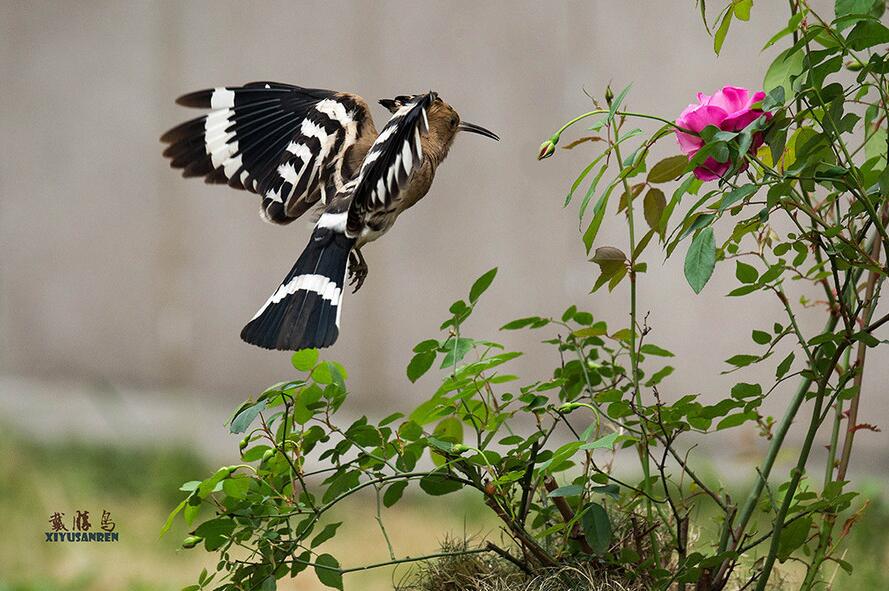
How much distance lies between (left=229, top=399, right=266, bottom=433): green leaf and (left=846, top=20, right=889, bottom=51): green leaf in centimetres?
49

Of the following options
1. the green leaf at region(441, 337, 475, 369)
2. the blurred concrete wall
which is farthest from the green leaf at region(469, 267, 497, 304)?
the blurred concrete wall

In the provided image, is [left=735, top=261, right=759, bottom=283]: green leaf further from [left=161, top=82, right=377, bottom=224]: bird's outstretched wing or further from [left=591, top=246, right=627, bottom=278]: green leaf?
[left=161, top=82, right=377, bottom=224]: bird's outstretched wing

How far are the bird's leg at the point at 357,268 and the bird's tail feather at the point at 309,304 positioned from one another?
60 millimetres

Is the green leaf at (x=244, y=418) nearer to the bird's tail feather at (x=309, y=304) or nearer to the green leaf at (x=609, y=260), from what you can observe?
the bird's tail feather at (x=309, y=304)

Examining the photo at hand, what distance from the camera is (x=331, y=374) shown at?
0.83 metres

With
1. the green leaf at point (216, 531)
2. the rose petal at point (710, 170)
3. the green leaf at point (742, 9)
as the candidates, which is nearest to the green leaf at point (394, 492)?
the green leaf at point (216, 531)

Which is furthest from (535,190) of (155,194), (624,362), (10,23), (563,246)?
(10,23)

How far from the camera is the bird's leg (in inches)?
33.9

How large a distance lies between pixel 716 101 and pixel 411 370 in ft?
1.05

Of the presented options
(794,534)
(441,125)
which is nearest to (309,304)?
(441,125)

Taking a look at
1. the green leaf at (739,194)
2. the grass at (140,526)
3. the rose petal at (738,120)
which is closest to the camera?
the green leaf at (739,194)

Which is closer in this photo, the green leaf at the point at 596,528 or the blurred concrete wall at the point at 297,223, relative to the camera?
the green leaf at the point at 596,528

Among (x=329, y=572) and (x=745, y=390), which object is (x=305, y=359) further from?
(x=745, y=390)

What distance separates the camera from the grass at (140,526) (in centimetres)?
181
